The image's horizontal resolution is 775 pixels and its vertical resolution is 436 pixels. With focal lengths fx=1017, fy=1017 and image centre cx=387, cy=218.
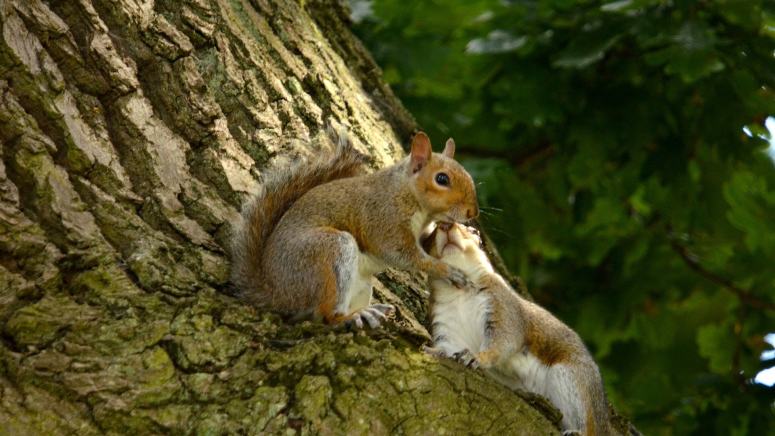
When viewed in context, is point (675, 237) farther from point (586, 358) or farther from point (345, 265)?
point (345, 265)

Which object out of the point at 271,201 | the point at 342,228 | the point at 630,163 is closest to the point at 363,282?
the point at 342,228

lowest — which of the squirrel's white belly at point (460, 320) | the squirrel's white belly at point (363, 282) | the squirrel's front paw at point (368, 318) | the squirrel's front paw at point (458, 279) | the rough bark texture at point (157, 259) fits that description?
the squirrel's white belly at point (460, 320)

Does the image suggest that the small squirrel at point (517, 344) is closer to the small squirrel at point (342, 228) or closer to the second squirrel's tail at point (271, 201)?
the small squirrel at point (342, 228)

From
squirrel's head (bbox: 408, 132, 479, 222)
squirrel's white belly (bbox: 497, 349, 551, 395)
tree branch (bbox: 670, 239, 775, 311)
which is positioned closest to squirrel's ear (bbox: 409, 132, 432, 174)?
squirrel's head (bbox: 408, 132, 479, 222)

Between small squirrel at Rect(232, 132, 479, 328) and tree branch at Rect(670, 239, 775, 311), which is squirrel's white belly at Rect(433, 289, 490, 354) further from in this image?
tree branch at Rect(670, 239, 775, 311)

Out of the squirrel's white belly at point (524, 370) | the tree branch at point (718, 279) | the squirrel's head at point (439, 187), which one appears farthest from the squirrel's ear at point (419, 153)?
the tree branch at point (718, 279)

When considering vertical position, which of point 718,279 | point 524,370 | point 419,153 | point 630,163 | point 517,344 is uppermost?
point 419,153

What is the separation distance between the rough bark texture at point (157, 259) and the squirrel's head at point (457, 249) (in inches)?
15.6

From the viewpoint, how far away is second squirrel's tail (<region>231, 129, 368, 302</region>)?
2.95 m

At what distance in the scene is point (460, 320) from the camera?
352 centimetres

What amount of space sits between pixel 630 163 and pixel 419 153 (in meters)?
1.76

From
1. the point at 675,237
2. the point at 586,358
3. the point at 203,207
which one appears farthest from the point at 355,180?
the point at 675,237

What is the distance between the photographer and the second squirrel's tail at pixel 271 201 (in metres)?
2.95

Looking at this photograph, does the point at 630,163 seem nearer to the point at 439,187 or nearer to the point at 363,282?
the point at 439,187
